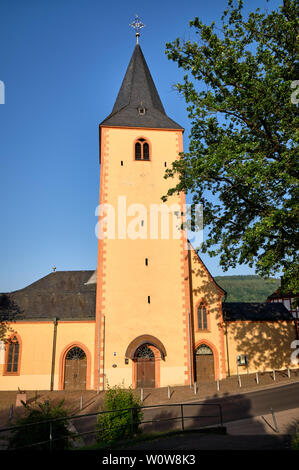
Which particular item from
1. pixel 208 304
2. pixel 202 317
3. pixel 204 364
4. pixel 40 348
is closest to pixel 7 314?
pixel 40 348

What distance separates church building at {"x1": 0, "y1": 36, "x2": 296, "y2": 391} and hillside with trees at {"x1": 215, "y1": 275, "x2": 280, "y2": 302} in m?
111

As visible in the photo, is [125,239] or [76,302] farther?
[76,302]

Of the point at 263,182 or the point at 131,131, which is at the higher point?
the point at 131,131

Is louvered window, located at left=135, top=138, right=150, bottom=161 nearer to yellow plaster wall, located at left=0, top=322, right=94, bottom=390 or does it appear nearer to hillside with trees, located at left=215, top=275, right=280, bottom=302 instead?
yellow plaster wall, located at left=0, top=322, right=94, bottom=390

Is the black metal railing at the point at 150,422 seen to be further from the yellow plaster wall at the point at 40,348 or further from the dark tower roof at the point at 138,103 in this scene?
the dark tower roof at the point at 138,103

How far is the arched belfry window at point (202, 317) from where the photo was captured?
2592 cm

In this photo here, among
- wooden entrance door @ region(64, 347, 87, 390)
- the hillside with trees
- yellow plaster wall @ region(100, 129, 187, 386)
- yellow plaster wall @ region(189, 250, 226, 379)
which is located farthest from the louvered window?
the hillside with trees

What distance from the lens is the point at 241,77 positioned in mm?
14359

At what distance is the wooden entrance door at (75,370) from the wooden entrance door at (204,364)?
310 inches

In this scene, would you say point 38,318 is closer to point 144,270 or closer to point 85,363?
point 85,363

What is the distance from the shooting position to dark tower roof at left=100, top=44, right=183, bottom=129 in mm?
27281

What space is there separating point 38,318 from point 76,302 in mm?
2919
